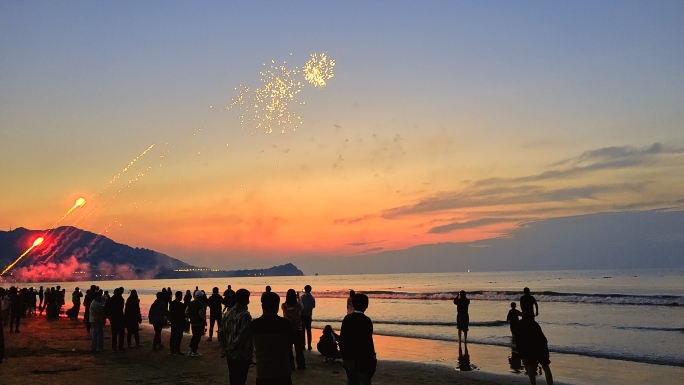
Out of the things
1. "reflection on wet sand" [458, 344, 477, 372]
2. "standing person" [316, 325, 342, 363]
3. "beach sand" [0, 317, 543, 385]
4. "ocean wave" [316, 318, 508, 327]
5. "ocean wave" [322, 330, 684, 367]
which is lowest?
"ocean wave" [316, 318, 508, 327]

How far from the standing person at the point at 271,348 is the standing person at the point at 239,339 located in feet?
3.58

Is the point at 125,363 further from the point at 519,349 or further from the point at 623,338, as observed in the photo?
the point at 623,338

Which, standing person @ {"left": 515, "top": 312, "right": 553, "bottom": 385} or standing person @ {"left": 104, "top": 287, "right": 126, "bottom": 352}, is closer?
standing person @ {"left": 515, "top": 312, "right": 553, "bottom": 385}

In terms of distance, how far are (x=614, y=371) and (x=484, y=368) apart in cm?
378

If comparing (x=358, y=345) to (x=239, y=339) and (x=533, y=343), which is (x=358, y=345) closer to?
(x=239, y=339)

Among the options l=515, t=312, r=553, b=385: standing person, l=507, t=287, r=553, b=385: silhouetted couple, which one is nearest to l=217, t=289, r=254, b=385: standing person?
l=507, t=287, r=553, b=385: silhouetted couple

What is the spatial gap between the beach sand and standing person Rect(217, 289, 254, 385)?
4.54 m

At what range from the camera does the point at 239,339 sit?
7.74 m

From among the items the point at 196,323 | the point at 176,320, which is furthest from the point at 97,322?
the point at 196,323

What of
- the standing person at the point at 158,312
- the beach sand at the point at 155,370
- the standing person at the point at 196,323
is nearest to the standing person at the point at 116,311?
the beach sand at the point at 155,370

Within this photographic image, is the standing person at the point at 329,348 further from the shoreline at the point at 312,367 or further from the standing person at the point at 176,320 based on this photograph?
the standing person at the point at 176,320

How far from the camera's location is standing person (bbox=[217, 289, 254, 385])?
764cm

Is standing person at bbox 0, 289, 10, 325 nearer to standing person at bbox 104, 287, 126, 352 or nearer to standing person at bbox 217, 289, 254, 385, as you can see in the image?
standing person at bbox 104, 287, 126, 352

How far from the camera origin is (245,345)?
774 centimetres
